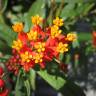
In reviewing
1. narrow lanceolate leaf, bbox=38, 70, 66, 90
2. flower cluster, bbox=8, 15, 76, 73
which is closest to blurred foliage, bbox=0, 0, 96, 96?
narrow lanceolate leaf, bbox=38, 70, 66, 90

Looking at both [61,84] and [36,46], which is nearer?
[36,46]

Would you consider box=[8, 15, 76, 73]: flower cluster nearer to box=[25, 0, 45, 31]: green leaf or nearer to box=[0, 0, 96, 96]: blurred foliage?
box=[0, 0, 96, 96]: blurred foliage

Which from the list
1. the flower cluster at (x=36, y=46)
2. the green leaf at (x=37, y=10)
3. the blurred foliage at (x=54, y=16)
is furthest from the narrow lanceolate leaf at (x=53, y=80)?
the green leaf at (x=37, y=10)

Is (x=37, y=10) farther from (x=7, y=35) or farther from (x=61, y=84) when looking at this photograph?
(x=61, y=84)

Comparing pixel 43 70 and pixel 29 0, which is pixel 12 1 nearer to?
pixel 29 0

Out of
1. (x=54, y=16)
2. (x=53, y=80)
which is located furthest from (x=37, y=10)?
(x=53, y=80)

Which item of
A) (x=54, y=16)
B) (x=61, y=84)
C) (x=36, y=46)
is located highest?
(x=54, y=16)

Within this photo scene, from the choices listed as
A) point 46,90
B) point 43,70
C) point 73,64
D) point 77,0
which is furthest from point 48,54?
point 46,90
